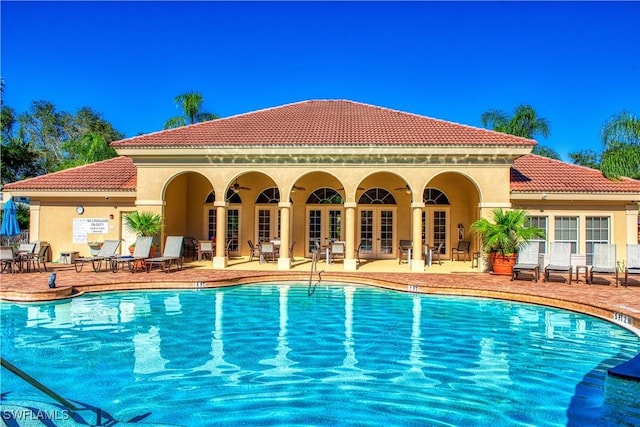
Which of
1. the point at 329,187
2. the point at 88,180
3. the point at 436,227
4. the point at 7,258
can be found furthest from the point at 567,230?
the point at 7,258

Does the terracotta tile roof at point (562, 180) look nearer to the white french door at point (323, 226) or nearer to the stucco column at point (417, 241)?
the stucco column at point (417, 241)

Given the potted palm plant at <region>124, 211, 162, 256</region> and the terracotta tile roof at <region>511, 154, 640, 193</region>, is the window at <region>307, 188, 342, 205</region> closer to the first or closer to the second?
the potted palm plant at <region>124, 211, 162, 256</region>

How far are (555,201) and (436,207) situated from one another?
524 centimetres

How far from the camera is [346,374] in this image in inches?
262

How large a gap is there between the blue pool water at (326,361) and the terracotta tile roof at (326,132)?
24.6ft

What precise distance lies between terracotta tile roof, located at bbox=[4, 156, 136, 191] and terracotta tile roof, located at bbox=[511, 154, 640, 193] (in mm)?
17361

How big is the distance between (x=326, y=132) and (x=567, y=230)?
1108cm

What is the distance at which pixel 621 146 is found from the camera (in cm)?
2219

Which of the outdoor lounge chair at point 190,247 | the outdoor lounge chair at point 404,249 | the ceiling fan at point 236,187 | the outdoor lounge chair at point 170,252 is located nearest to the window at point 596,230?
the outdoor lounge chair at point 404,249

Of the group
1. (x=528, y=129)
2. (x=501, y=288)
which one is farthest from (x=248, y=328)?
(x=528, y=129)

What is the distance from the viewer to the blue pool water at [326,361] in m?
5.40

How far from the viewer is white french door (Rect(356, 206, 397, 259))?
21.4 m

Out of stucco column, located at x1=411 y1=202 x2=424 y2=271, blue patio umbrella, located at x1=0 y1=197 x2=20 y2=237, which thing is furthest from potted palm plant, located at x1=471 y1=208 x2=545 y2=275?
blue patio umbrella, located at x1=0 y1=197 x2=20 y2=237

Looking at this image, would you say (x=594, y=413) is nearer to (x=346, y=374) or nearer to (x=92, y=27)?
(x=346, y=374)
